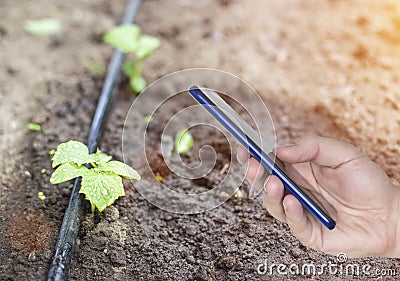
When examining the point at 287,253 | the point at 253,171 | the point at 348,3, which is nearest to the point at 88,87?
the point at 253,171

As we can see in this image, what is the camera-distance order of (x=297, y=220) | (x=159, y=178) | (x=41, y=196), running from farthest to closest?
(x=159, y=178) → (x=41, y=196) → (x=297, y=220)

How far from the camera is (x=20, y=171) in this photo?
1916 mm

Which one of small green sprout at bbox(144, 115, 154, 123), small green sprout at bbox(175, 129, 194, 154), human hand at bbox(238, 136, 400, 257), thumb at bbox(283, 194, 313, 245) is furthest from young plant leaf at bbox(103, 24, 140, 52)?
thumb at bbox(283, 194, 313, 245)

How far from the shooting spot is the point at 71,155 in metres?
1.63

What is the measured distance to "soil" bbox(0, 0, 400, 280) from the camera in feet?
5.37

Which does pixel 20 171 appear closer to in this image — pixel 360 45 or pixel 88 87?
pixel 88 87

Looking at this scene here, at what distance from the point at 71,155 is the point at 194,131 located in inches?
26.0

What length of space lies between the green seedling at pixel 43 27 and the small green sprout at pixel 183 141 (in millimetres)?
945

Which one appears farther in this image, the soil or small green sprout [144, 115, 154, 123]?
small green sprout [144, 115, 154, 123]

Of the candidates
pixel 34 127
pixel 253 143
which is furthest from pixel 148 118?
pixel 253 143

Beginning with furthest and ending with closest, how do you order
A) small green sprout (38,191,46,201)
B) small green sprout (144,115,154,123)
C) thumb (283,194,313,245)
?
small green sprout (144,115,154,123), small green sprout (38,191,46,201), thumb (283,194,313,245)

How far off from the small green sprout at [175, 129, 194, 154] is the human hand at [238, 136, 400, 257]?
1.45ft

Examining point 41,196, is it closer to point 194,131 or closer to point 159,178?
point 159,178

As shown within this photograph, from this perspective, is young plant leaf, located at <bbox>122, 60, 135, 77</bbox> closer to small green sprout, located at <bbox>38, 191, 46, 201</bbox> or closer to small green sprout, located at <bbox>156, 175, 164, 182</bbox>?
small green sprout, located at <bbox>156, 175, 164, 182</bbox>
